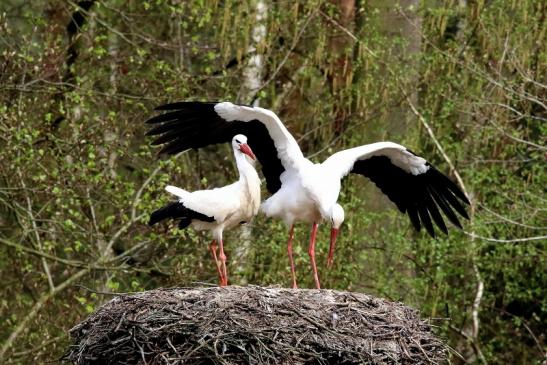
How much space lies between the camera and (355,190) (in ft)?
53.0

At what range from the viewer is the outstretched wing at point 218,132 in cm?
1181

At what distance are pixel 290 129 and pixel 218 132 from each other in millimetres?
4426

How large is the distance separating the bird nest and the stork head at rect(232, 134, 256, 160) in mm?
1527

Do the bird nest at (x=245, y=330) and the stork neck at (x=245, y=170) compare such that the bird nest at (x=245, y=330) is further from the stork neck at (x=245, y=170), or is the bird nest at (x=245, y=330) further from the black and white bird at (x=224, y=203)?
the stork neck at (x=245, y=170)

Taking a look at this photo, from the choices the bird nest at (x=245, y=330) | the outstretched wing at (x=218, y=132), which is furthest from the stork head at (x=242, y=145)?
the bird nest at (x=245, y=330)

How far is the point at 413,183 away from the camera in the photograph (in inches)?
515

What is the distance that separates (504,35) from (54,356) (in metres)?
6.72

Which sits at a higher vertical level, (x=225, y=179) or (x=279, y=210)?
(x=279, y=210)

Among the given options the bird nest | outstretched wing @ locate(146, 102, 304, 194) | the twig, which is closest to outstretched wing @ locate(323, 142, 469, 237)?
outstretched wing @ locate(146, 102, 304, 194)

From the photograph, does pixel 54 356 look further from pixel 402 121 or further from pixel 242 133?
pixel 402 121

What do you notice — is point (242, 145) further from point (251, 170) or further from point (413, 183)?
point (413, 183)

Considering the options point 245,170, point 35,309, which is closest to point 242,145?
point 245,170

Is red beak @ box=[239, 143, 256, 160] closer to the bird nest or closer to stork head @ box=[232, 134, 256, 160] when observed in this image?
stork head @ box=[232, 134, 256, 160]

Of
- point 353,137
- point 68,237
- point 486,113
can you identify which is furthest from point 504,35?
point 68,237
